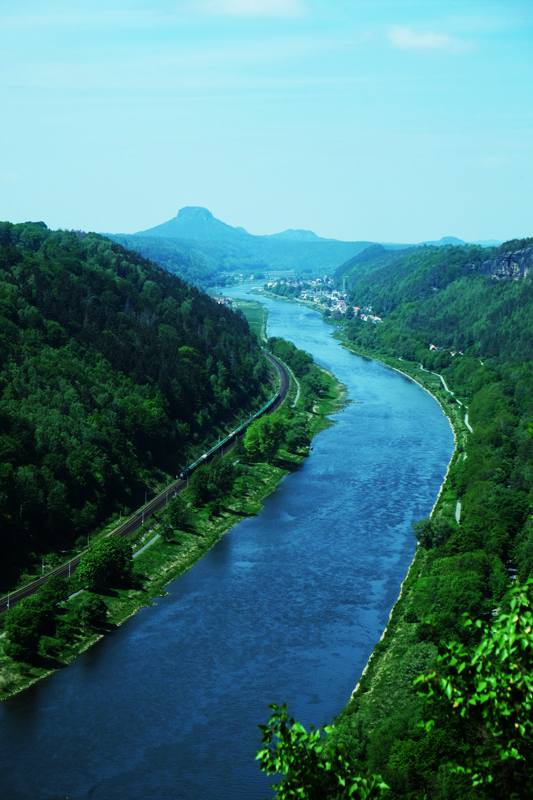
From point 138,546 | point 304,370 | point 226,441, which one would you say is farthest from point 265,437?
point 304,370

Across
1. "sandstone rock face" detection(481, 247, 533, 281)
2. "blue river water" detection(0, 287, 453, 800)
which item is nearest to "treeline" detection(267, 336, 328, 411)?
"blue river water" detection(0, 287, 453, 800)

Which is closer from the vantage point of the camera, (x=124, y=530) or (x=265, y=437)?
(x=124, y=530)

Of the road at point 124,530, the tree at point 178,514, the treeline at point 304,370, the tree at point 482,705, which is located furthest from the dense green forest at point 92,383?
the tree at point 482,705

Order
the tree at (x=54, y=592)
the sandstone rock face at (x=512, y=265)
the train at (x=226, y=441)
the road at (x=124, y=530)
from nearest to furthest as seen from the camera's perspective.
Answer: the tree at (x=54, y=592) → the road at (x=124, y=530) → the train at (x=226, y=441) → the sandstone rock face at (x=512, y=265)

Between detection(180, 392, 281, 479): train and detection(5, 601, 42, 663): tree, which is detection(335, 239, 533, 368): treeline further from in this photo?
detection(5, 601, 42, 663): tree

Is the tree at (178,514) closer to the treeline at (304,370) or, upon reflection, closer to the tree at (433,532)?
the tree at (433,532)

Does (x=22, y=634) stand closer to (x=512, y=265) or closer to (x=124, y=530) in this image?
(x=124, y=530)
